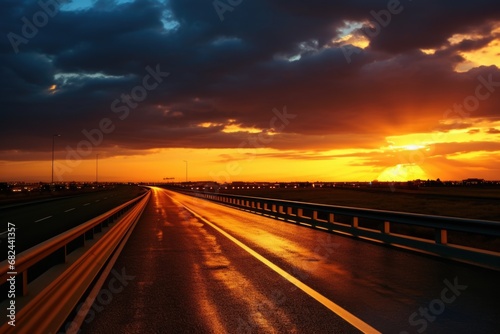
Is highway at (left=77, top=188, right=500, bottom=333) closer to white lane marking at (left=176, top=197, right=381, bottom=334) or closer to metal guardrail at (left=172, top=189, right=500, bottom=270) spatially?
white lane marking at (left=176, top=197, right=381, bottom=334)

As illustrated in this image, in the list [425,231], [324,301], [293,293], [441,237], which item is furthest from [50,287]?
[425,231]

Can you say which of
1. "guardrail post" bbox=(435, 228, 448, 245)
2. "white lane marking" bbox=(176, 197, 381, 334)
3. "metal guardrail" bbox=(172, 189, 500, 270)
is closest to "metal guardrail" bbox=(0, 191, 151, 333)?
"white lane marking" bbox=(176, 197, 381, 334)

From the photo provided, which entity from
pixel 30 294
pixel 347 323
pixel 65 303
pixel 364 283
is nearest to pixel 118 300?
pixel 65 303

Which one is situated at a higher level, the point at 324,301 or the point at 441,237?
the point at 441,237

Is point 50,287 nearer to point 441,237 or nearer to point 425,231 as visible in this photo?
point 441,237

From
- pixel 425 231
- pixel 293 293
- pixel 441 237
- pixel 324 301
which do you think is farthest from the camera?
pixel 425 231

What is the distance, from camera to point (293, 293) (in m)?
8.48

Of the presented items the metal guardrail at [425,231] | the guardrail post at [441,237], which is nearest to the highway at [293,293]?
the metal guardrail at [425,231]

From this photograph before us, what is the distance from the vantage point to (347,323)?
6.58m

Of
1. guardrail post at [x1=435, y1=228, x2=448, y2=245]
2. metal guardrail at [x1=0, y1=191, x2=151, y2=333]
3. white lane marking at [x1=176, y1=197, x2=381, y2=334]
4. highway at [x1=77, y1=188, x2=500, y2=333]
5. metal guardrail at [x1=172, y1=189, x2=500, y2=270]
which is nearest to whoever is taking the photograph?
metal guardrail at [x1=0, y1=191, x2=151, y2=333]

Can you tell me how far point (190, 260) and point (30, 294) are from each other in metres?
6.69

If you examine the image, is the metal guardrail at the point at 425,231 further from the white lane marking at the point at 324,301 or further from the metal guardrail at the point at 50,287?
the metal guardrail at the point at 50,287

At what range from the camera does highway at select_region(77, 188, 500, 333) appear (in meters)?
6.59

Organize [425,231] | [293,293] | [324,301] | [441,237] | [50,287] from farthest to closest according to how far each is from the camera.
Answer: [425,231] < [441,237] < [293,293] < [324,301] < [50,287]
